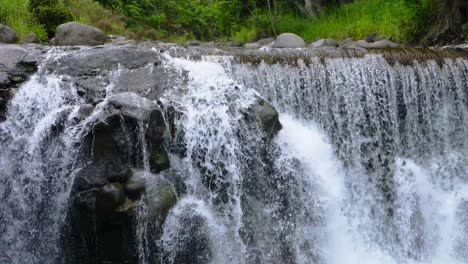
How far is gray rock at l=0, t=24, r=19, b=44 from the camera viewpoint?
8.23 meters

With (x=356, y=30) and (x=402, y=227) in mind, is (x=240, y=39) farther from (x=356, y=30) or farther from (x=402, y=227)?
(x=402, y=227)

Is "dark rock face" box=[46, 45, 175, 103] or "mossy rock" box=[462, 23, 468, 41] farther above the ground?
"mossy rock" box=[462, 23, 468, 41]

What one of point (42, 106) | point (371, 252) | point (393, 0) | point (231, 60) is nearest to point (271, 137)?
point (231, 60)

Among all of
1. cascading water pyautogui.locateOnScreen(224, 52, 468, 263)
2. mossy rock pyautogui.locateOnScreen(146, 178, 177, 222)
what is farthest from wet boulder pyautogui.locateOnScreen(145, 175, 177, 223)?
cascading water pyautogui.locateOnScreen(224, 52, 468, 263)

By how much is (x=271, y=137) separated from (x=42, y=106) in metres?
2.93

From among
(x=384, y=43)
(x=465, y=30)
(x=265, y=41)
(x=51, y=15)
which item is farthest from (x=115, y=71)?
(x=265, y=41)

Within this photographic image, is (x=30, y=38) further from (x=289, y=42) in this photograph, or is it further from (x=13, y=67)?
(x=289, y=42)

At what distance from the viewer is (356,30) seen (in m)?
12.1

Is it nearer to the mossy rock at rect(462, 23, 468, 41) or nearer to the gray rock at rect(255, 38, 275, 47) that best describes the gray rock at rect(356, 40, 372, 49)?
the mossy rock at rect(462, 23, 468, 41)

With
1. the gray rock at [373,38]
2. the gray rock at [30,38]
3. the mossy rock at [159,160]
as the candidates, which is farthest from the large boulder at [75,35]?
the gray rock at [373,38]

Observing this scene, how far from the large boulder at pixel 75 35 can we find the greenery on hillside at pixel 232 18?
2.72 ft

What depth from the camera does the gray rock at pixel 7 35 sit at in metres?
8.23

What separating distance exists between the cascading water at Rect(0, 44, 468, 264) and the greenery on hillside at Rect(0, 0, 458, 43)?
275 centimetres

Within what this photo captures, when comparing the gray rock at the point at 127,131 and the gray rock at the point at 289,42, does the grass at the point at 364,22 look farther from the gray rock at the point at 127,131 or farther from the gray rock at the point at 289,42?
the gray rock at the point at 127,131
